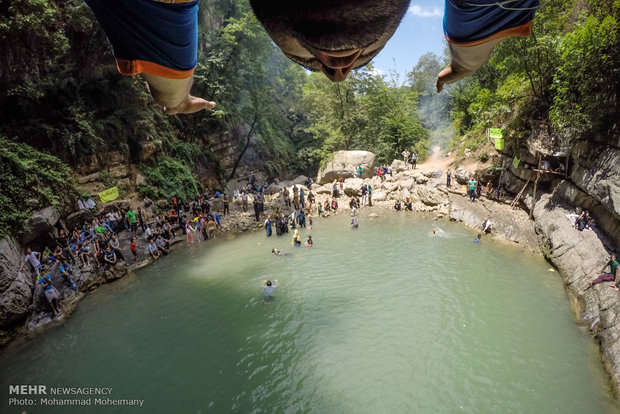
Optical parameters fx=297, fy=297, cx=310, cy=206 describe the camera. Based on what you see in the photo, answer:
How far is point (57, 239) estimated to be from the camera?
12.8 meters

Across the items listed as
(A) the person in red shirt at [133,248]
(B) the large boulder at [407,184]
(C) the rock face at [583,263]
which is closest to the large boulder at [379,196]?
(B) the large boulder at [407,184]

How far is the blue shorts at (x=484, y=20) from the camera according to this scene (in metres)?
1.43

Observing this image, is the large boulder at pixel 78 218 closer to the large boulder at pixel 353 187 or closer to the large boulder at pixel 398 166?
the large boulder at pixel 353 187

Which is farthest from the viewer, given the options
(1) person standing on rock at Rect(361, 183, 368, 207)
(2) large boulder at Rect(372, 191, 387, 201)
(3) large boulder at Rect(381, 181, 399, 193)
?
(3) large boulder at Rect(381, 181, 399, 193)

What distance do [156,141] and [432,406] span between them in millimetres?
20920

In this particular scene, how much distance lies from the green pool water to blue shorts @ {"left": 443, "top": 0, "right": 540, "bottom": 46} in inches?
286

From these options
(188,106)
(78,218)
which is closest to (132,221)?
(78,218)

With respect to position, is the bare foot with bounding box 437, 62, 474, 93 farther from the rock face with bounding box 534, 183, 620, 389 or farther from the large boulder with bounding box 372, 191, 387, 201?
the large boulder with bounding box 372, 191, 387, 201

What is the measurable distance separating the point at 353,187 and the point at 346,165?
3.74 metres

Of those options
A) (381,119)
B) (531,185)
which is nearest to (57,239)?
(531,185)

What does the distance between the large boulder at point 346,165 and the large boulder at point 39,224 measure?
59.9ft

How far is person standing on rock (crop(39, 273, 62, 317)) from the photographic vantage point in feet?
32.9

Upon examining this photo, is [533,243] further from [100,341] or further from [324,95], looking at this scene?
[324,95]

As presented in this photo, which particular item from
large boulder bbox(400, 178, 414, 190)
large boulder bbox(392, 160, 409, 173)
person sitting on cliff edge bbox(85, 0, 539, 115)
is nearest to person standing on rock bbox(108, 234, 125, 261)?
person sitting on cliff edge bbox(85, 0, 539, 115)
